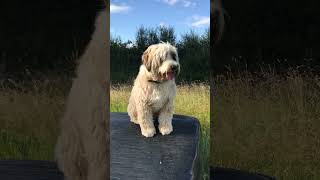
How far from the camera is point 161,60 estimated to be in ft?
7.39

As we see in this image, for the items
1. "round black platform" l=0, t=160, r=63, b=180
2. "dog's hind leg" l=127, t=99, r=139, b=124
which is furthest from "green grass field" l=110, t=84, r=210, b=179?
"round black platform" l=0, t=160, r=63, b=180

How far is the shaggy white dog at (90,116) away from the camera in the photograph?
7.82ft

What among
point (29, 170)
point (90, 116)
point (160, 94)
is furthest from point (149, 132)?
point (29, 170)

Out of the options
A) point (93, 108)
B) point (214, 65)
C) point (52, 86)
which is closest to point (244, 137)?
point (214, 65)

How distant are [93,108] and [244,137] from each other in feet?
2.32

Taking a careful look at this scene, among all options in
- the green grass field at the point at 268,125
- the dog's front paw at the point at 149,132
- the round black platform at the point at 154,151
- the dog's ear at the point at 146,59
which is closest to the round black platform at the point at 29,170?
the green grass field at the point at 268,125

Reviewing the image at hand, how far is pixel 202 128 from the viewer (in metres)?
2.41

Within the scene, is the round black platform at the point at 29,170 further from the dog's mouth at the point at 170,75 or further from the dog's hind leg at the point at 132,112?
the dog's mouth at the point at 170,75

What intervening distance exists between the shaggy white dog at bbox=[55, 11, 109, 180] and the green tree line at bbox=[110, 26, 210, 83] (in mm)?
68

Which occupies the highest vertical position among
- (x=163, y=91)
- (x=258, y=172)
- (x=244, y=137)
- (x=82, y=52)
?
(x=82, y=52)

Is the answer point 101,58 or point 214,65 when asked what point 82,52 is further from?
point 214,65

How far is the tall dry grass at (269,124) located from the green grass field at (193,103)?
0.41ft

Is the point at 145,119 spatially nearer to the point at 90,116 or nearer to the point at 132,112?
the point at 132,112

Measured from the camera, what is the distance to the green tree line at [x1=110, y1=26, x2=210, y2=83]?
2293 mm
